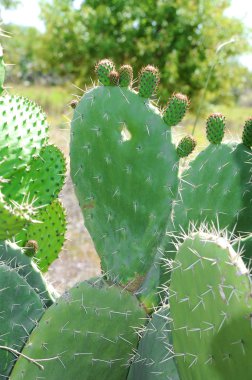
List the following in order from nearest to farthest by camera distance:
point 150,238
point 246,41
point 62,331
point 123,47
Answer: point 62,331 → point 150,238 → point 123,47 → point 246,41

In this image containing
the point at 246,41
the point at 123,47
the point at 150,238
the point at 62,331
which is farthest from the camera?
the point at 246,41

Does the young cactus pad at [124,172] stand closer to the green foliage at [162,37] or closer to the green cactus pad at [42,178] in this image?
the green cactus pad at [42,178]

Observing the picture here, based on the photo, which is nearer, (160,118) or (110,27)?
A: (160,118)

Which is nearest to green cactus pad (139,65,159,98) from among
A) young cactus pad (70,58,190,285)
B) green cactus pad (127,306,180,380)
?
young cactus pad (70,58,190,285)

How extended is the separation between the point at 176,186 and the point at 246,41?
14392 millimetres

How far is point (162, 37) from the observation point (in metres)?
14.1

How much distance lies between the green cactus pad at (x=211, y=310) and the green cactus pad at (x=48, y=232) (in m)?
0.74

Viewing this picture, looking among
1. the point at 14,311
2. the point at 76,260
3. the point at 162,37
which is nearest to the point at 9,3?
the point at 162,37

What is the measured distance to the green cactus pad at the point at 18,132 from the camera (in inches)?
48.4

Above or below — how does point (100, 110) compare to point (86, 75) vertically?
above

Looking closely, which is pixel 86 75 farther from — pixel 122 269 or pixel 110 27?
pixel 122 269

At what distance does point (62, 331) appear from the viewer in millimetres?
1309

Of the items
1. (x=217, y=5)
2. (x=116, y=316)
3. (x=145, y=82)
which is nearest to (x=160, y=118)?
(x=145, y=82)

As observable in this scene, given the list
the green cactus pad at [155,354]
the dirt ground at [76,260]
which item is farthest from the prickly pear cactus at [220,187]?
the dirt ground at [76,260]
